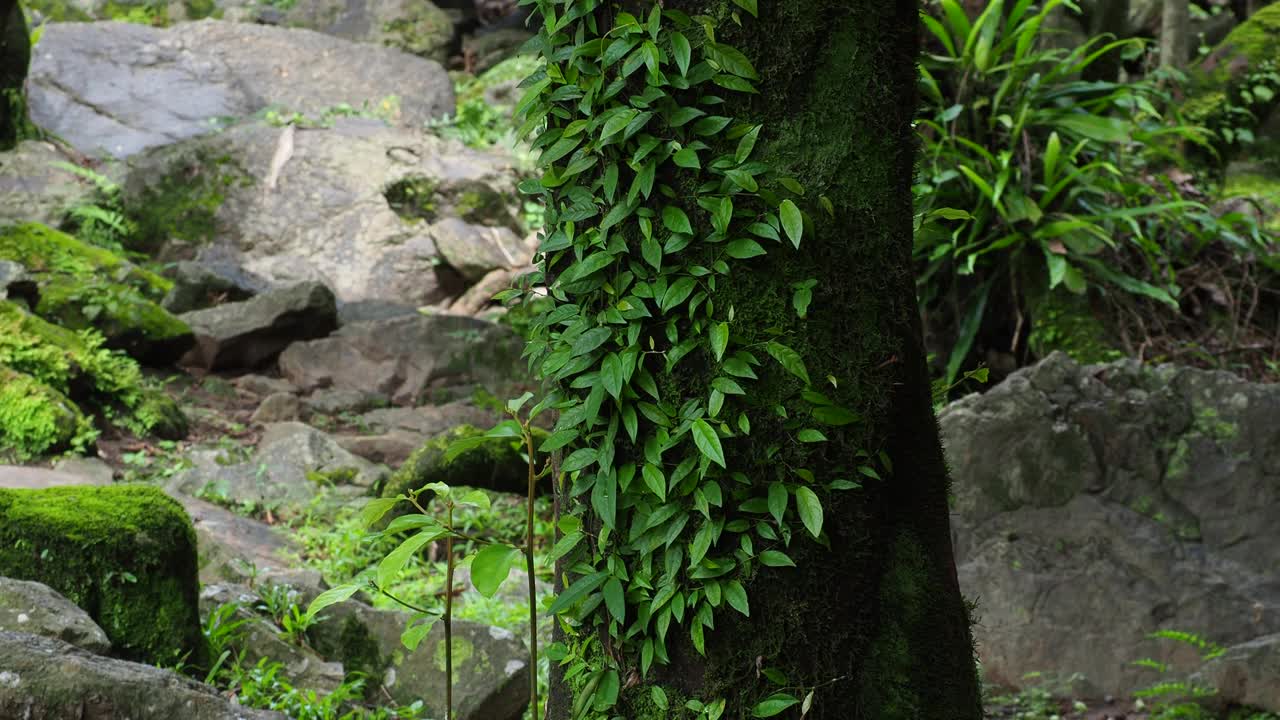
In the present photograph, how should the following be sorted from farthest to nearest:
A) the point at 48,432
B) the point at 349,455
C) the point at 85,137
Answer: the point at 85,137
the point at 349,455
the point at 48,432

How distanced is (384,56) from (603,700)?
12317 mm

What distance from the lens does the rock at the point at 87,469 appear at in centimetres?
592

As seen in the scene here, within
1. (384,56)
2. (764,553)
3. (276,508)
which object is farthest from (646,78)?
(384,56)

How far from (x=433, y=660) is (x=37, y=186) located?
819cm

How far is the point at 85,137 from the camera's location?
11.3m

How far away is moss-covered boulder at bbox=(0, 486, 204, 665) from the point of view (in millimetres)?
3537

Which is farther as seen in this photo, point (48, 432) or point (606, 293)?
point (48, 432)

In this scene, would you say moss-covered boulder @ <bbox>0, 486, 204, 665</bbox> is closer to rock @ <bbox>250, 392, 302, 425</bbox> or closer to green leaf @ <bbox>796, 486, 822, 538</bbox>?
green leaf @ <bbox>796, 486, 822, 538</bbox>

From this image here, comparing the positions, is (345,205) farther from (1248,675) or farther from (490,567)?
(490,567)

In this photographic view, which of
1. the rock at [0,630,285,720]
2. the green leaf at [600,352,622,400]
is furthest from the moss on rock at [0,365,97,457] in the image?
the green leaf at [600,352,622,400]

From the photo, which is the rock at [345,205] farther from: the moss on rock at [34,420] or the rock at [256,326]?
the moss on rock at [34,420]

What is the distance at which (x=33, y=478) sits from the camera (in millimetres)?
5215

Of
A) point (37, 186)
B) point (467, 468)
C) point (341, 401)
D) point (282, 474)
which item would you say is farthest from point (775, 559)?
point (37, 186)

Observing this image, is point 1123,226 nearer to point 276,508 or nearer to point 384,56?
point 276,508
